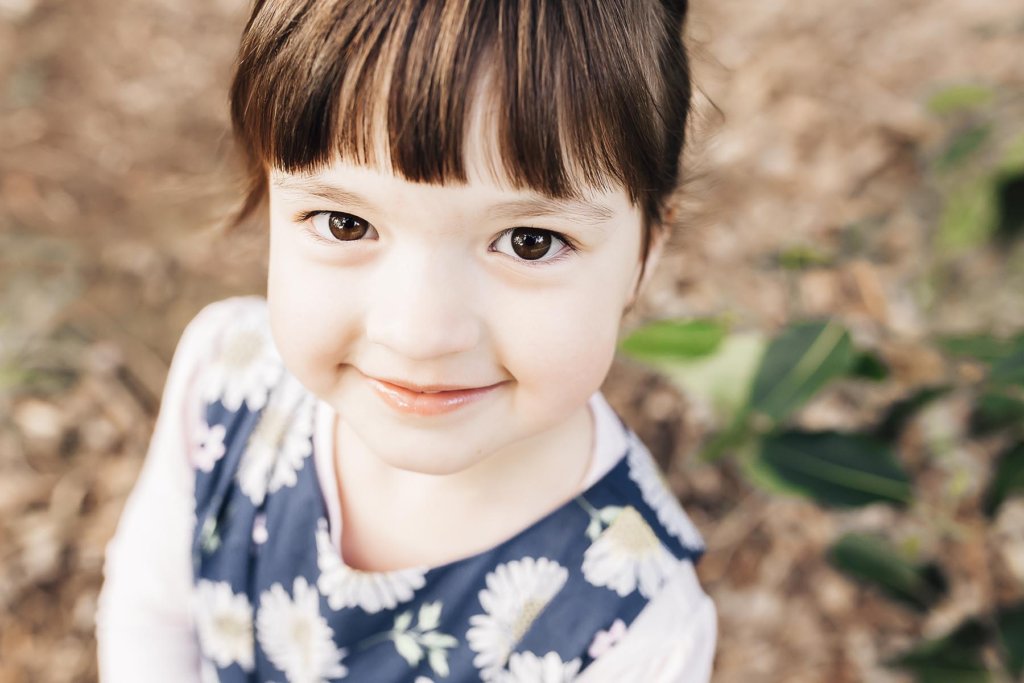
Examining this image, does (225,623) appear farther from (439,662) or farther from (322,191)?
(322,191)

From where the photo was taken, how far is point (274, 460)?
100 cm

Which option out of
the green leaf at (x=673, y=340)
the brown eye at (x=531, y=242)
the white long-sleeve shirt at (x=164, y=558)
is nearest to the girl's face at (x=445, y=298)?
the brown eye at (x=531, y=242)

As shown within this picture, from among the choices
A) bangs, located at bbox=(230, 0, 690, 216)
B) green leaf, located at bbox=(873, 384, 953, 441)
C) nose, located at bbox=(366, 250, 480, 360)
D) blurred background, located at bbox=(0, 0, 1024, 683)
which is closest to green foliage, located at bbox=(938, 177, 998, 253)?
blurred background, located at bbox=(0, 0, 1024, 683)

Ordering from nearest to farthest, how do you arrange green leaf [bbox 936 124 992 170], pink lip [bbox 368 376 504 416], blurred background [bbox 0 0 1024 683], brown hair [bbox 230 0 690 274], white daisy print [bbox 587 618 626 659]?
brown hair [bbox 230 0 690 274] < pink lip [bbox 368 376 504 416] < white daisy print [bbox 587 618 626 659] < blurred background [bbox 0 0 1024 683] < green leaf [bbox 936 124 992 170]

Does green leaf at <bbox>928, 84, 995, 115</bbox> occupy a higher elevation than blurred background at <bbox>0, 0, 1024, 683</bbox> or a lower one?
higher

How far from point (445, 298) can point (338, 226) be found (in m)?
0.11

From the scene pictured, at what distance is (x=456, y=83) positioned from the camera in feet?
1.99

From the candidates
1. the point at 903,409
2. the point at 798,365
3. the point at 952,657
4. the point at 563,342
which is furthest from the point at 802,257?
the point at 563,342

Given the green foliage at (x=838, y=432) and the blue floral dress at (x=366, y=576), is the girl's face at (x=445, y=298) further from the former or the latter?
the green foliage at (x=838, y=432)

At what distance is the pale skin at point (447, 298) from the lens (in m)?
0.66

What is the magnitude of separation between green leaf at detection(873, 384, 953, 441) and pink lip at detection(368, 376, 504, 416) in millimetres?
821

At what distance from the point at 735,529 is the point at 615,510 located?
0.92 meters

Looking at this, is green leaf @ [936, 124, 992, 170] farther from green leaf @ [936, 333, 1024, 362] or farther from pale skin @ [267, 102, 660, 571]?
pale skin @ [267, 102, 660, 571]

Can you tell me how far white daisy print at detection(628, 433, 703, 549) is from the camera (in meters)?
0.96
